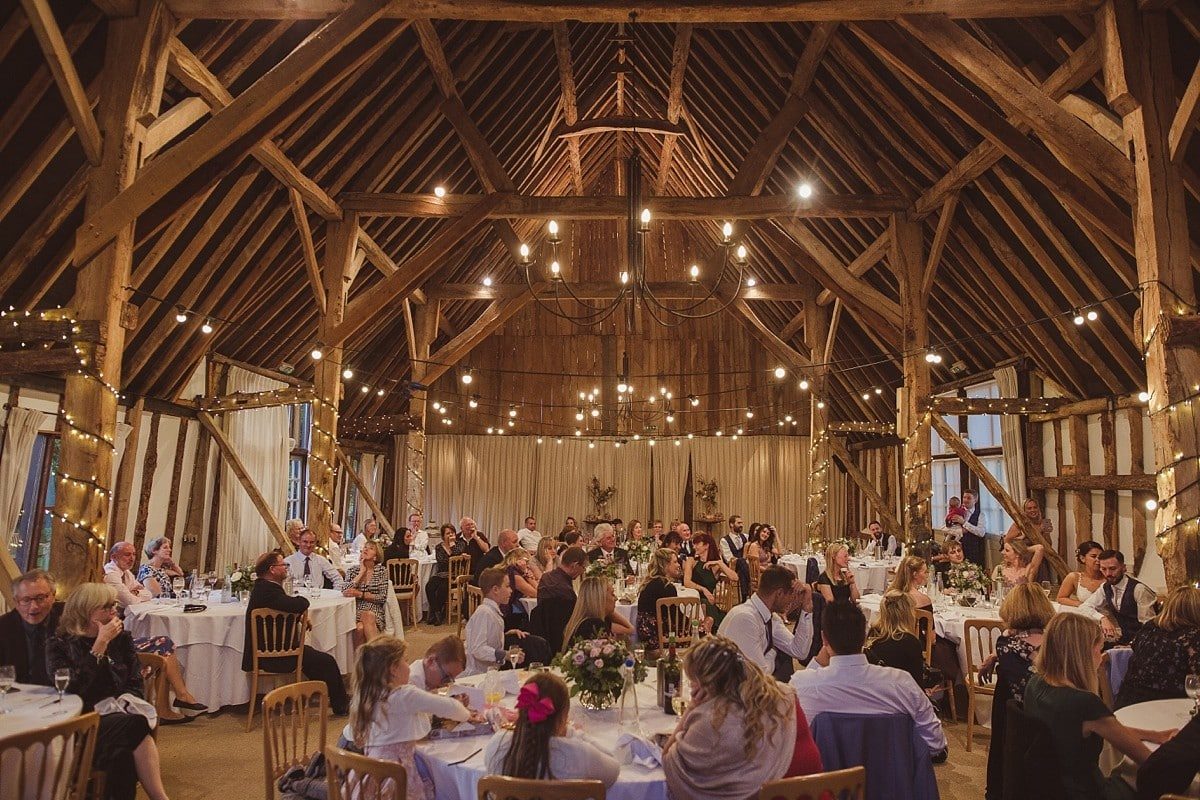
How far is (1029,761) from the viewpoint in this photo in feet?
9.83

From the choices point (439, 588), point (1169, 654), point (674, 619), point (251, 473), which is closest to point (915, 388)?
point (674, 619)

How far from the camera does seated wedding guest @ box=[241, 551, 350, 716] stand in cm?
583

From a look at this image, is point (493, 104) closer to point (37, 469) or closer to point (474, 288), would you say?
point (474, 288)

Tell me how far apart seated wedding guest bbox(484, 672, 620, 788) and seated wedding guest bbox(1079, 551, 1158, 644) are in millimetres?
4366

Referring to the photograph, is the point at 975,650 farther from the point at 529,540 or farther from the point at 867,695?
the point at 529,540

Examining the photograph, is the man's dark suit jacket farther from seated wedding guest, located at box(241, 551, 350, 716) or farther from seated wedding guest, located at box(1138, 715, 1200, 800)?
seated wedding guest, located at box(1138, 715, 1200, 800)

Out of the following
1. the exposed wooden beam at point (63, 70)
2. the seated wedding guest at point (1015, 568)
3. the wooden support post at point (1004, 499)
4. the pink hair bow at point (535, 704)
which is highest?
the exposed wooden beam at point (63, 70)

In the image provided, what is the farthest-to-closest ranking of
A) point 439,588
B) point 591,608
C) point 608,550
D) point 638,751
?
point 439,588, point 608,550, point 591,608, point 638,751

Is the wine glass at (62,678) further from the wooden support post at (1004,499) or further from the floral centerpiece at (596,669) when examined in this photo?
the wooden support post at (1004,499)

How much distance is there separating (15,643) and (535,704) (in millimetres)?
3008

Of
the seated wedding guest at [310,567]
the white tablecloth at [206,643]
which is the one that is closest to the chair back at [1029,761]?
the white tablecloth at [206,643]

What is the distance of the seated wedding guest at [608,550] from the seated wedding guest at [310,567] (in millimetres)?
2602

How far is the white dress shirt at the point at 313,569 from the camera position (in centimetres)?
748

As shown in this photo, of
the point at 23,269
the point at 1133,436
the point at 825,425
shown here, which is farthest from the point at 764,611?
the point at 825,425
